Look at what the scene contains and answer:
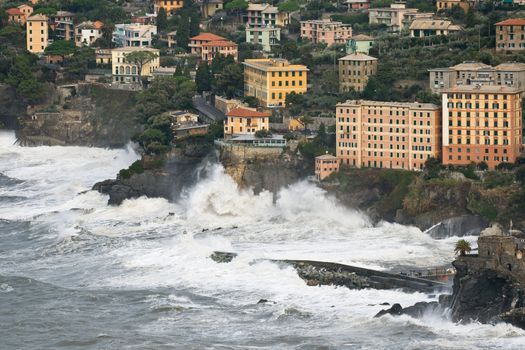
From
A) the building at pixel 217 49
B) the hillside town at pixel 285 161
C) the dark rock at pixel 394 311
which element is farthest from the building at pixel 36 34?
the dark rock at pixel 394 311

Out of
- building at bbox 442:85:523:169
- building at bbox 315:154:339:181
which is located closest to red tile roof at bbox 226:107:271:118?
building at bbox 315:154:339:181

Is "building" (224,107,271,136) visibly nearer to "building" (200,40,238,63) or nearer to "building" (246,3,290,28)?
"building" (200,40,238,63)

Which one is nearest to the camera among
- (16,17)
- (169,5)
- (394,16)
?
(394,16)

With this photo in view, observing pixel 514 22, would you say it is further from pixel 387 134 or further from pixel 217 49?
pixel 217 49

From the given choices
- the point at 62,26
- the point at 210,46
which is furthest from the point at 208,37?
the point at 62,26

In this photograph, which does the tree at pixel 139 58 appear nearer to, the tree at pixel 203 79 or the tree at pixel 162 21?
the tree at pixel 203 79

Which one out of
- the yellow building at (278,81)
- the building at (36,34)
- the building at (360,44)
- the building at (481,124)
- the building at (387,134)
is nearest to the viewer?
the building at (481,124)
